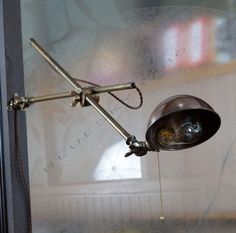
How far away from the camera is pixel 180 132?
0.55 metres

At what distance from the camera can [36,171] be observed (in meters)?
0.96

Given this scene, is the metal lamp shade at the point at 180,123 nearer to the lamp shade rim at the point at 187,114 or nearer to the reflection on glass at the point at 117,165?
the lamp shade rim at the point at 187,114

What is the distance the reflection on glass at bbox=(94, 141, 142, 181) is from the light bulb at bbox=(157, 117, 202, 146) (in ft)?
1.06

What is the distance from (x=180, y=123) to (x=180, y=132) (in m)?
0.02

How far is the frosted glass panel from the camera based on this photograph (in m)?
0.83

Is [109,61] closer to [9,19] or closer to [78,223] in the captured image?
[9,19]

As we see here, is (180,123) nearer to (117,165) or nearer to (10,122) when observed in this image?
(117,165)

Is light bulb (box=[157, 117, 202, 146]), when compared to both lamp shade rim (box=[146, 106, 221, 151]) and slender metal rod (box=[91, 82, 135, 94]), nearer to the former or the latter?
lamp shade rim (box=[146, 106, 221, 151])

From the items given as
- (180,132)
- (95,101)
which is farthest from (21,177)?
(180,132)

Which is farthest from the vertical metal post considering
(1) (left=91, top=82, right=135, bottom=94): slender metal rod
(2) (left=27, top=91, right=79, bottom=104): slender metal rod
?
(1) (left=91, top=82, right=135, bottom=94): slender metal rod

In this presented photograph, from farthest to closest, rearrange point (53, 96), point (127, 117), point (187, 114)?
point (127, 117)
point (53, 96)
point (187, 114)

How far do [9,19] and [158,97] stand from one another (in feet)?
1.65

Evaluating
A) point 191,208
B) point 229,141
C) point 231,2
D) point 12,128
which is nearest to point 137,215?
point 191,208

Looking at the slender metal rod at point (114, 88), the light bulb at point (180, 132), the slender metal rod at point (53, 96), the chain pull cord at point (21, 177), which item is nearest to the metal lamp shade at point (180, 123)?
the light bulb at point (180, 132)
